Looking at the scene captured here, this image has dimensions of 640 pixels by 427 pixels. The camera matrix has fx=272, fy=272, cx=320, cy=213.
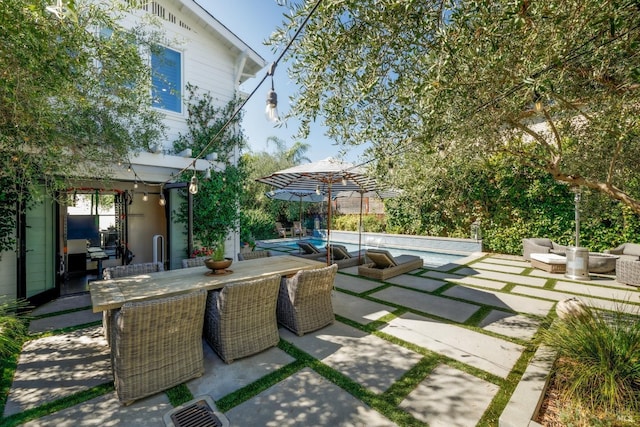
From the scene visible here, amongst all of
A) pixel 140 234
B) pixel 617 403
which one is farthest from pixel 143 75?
pixel 617 403

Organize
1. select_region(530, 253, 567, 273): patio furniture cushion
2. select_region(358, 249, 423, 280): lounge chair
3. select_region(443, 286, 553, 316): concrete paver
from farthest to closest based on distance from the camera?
1. select_region(530, 253, 567, 273): patio furniture cushion
2. select_region(358, 249, 423, 280): lounge chair
3. select_region(443, 286, 553, 316): concrete paver

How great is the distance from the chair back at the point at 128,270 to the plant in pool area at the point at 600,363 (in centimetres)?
576

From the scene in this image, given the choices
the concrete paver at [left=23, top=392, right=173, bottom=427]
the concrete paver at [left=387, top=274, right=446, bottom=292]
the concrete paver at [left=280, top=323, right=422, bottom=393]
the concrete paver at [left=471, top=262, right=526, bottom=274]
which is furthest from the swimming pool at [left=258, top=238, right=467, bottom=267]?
the concrete paver at [left=23, top=392, right=173, bottom=427]

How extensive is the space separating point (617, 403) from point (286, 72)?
5015 millimetres

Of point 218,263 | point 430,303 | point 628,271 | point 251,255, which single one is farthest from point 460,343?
point 628,271

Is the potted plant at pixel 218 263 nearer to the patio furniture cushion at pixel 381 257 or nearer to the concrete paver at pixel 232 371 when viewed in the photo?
the concrete paver at pixel 232 371

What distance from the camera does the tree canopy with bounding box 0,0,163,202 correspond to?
2.78 m

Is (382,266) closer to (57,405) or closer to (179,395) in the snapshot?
(179,395)

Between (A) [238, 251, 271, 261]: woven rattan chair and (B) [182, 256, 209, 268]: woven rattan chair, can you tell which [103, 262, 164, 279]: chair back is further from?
(A) [238, 251, 271, 261]: woven rattan chair

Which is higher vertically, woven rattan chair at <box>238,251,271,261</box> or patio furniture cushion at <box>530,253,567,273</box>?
woven rattan chair at <box>238,251,271,261</box>

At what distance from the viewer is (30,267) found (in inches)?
221

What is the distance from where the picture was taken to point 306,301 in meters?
4.23

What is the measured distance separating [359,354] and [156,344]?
245 cm

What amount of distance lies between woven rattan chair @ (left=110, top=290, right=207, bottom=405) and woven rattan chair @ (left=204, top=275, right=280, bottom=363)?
1.08 ft
